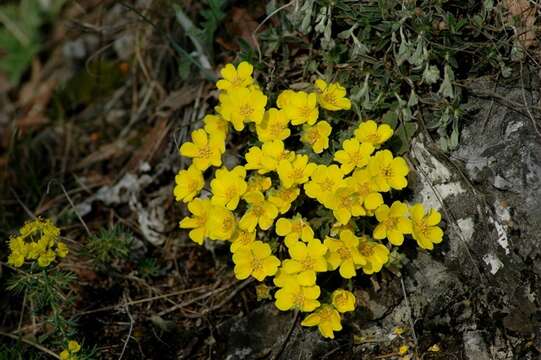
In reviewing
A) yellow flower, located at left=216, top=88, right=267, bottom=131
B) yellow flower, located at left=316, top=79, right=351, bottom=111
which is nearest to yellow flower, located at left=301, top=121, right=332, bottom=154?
yellow flower, located at left=316, top=79, right=351, bottom=111

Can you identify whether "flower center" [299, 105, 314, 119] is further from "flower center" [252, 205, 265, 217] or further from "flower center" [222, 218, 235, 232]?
"flower center" [222, 218, 235, 232]

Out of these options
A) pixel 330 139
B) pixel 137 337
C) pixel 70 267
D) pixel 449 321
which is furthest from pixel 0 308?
pixel 449 321

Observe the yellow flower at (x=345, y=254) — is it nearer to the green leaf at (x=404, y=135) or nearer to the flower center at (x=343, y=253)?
the flower center at (x=343, y=253)

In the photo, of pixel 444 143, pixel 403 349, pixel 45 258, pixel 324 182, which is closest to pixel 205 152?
pixel 324 182

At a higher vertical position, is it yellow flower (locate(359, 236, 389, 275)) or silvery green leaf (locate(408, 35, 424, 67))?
silvery green leaf (locate(408, 35, 424, 67))

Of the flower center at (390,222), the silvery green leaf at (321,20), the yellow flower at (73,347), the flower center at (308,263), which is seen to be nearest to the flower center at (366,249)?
the flower center at (390,222)

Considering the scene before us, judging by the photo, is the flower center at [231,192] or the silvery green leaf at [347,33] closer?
the flower center at [231,192]
